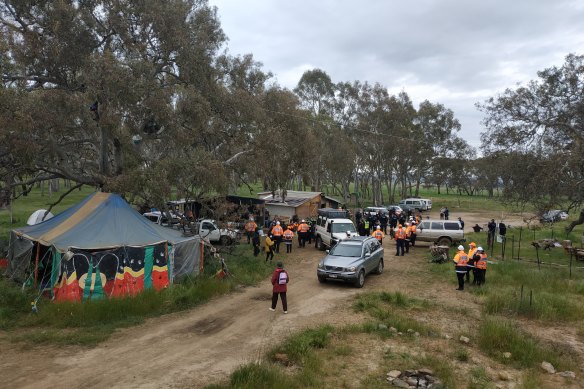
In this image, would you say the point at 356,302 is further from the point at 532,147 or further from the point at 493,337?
the point at 532,147

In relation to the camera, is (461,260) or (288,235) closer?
(461,260)

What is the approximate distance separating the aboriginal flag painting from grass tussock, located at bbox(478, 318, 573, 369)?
366 inches

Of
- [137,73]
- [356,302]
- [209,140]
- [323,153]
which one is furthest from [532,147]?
[323,153]

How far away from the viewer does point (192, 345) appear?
9477 millimetres

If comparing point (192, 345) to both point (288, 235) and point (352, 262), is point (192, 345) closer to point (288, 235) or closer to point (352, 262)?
point (352, 262)

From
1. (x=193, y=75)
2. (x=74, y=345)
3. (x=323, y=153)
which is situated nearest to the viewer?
(x=74, y=345)

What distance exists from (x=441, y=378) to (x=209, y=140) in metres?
15.4

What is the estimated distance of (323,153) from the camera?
47.9 m

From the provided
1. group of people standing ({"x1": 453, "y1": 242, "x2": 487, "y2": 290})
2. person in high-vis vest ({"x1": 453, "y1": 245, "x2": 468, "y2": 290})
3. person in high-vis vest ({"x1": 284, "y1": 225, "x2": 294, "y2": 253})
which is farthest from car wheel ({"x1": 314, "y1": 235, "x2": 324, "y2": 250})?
person in high-vis vest ({"x1": 453, "y1": 245, "x2": 468, "y2": 290})

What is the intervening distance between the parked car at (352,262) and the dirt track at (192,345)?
436 millimetres

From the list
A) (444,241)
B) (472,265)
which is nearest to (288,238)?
(444,241)

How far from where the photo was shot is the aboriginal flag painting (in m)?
12.1

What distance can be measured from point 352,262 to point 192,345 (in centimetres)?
700

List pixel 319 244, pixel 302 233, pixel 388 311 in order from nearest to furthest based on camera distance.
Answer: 1. pixel 388 311
2. pixel 319 244
3. pixel 302 233
